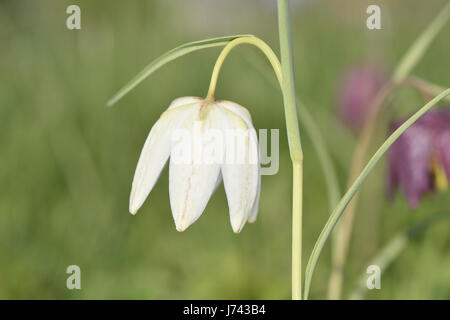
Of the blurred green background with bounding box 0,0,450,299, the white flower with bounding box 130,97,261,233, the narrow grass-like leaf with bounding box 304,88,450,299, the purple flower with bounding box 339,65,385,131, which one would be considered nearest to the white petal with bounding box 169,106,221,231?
the white flower with bounding box 130,97,261,233

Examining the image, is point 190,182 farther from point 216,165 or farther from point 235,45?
point 235,45

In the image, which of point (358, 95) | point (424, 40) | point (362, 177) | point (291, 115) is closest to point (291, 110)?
point (291, 115)

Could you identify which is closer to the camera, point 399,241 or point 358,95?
point 399,241

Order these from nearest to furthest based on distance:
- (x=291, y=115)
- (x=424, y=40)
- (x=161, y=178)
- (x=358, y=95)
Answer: (x=291, y=115) → (x=424, y=40) → (x=358, y=95) → (x=161, y=178)

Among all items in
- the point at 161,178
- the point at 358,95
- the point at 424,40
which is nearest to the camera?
the point at 424,40

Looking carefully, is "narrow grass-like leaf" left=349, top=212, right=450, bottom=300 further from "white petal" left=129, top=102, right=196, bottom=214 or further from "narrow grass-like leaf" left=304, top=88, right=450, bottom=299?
"white petal" left=129, top=102, right=196, bottom=214

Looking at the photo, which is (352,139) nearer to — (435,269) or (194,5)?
(435,269)

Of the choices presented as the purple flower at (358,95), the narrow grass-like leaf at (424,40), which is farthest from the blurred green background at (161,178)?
the narrow grass-like leaf at (424,40)
